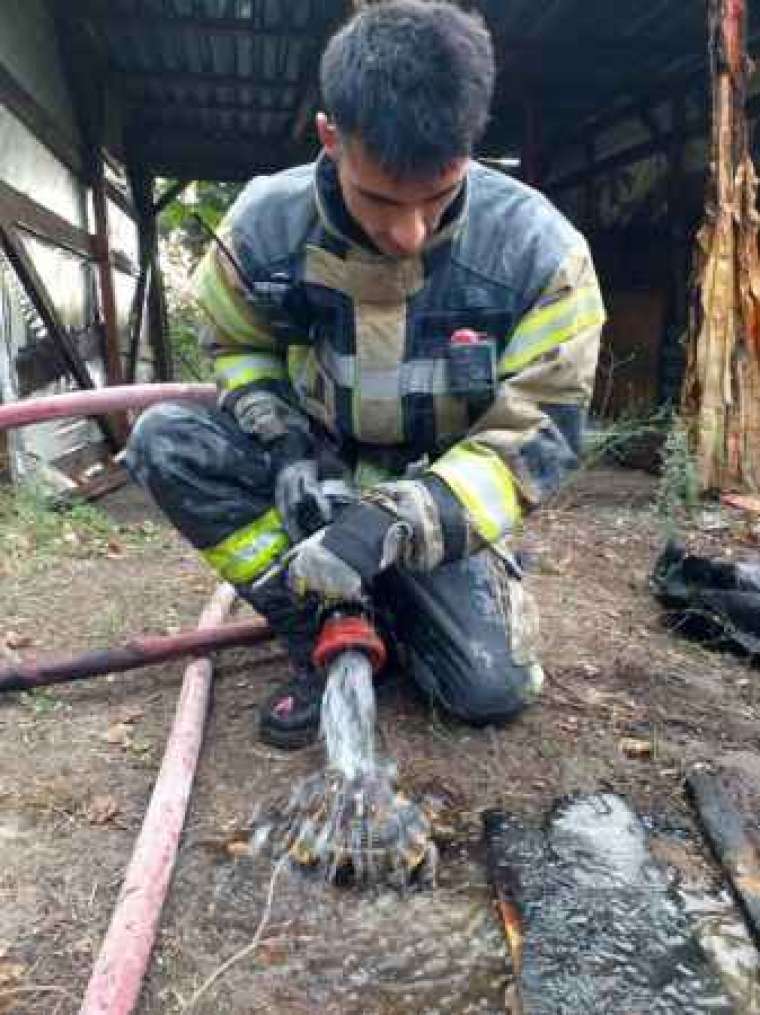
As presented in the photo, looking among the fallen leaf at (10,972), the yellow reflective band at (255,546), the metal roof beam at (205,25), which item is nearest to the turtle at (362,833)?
the fallen leaf at (10,972)

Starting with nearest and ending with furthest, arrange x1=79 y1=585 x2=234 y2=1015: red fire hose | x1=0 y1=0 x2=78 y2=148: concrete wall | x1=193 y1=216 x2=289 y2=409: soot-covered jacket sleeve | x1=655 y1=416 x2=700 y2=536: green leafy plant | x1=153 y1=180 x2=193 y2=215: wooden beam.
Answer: x1=79 y1=585 x2=234 y2=1015: red fire hose
x1=193 y1=216 x2=289 y2=409: soot-covered jacket sleeve
x1=655 y1=416 x2=700 y2=536: green leafy plant
x1=0 y1=0 x2=78 y2=148: concrete wall
x1=153 y1=180 x2=193 y2=215: wooden beam

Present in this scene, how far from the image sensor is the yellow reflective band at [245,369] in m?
2.40

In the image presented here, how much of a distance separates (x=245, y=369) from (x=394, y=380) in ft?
1.58

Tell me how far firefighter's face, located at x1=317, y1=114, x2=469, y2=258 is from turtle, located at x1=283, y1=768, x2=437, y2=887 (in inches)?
44.1

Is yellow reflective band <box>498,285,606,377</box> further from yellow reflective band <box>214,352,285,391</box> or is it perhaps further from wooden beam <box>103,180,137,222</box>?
wooden beam <box>103,180,137,222</box>

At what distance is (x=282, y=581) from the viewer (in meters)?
2.29

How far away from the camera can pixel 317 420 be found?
242 cm

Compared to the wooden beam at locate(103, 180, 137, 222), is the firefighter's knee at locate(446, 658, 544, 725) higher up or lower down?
lower down

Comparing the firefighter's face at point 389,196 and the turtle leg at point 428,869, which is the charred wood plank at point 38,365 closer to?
the firefighter's face at point 389,196

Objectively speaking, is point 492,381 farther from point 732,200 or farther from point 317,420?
point 732,200

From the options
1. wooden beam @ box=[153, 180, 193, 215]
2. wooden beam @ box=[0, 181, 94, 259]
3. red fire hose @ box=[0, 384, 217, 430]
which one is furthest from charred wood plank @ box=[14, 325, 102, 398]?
wooden beam @ box=[153, 180, 193, 215]

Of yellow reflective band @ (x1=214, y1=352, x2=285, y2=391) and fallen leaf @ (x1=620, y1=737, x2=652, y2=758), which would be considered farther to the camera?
yellow reflective band @ (x1=214, y1=352, x2=285, y2=391)

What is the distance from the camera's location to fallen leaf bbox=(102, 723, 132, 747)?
2238 mm

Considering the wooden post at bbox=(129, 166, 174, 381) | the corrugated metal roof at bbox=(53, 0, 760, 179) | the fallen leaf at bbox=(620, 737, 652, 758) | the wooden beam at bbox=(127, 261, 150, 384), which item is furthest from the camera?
the wooden post at bbox=(129, 166, 174, 381)
